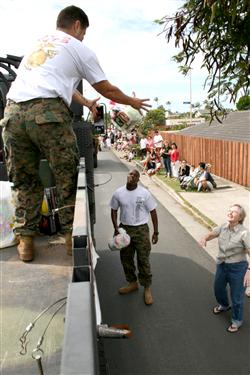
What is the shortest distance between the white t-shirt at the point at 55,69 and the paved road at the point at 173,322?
287 centimetres

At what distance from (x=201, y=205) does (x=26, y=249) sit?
908cm

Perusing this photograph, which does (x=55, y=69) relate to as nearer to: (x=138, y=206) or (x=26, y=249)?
(x=26, y=249)

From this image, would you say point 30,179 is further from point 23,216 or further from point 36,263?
point 36,263

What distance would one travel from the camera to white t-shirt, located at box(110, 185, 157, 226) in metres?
5.12

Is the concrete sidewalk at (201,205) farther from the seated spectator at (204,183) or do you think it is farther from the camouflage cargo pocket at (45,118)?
the camouflage cargo pocket at (45,118)

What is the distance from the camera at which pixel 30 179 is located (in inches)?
103

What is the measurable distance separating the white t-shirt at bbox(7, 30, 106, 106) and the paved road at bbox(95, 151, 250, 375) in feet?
9.43

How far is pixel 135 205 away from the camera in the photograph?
5.12 meters

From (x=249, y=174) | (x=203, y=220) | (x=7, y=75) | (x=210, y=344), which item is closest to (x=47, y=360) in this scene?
(x=210, y=344)

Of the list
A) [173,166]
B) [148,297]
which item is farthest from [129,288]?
[173,166]

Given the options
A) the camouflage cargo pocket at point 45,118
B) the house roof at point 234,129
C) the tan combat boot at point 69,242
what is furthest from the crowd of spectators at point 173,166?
the camouflage cargo pocket at point 45,118

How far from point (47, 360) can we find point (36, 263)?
3.42 ft

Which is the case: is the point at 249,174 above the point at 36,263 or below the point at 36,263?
below

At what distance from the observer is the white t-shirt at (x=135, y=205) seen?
512cm
